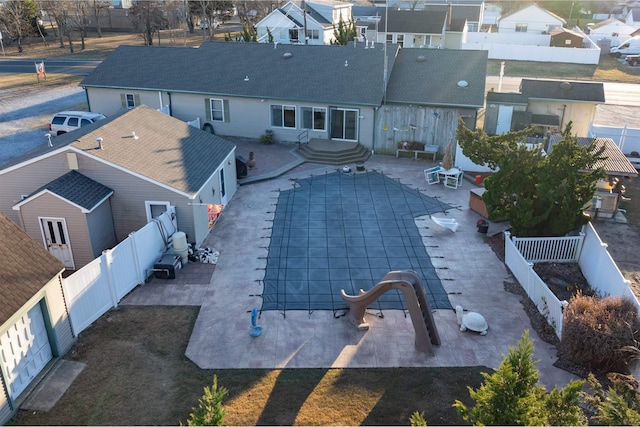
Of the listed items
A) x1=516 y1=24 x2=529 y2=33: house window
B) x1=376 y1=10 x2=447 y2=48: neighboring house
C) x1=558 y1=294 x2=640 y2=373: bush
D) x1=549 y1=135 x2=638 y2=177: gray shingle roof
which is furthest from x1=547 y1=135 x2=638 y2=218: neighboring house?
x1=516 y1=24 x2=529 y2=33: house window

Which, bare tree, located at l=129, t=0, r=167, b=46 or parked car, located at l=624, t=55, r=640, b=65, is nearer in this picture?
parked car, located at l=624, t=55, r=640, b=65

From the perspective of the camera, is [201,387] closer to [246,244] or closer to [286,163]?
[246,244]

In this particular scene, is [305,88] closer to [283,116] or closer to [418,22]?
[283,116]

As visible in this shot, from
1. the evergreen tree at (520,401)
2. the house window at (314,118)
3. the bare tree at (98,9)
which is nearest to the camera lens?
the evergreen tree at (520,401)

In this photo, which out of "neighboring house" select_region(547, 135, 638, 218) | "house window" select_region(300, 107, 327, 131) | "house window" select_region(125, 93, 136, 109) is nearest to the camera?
"neighboring house" select_region(547, 135, 638, 218)

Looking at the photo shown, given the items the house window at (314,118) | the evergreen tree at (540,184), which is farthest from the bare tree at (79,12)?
the evergreen tree at (540,184)

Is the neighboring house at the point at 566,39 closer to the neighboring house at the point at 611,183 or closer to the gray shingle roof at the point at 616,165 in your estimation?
the gray shingle roof at the point at 616,165

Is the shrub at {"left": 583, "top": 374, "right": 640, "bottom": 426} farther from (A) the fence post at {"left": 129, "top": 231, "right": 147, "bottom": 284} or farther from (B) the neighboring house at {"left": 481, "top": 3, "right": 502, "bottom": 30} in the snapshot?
(B) the neighboring house at {"left": 481, "top": 3, "right": 502, "bottom": 30}
